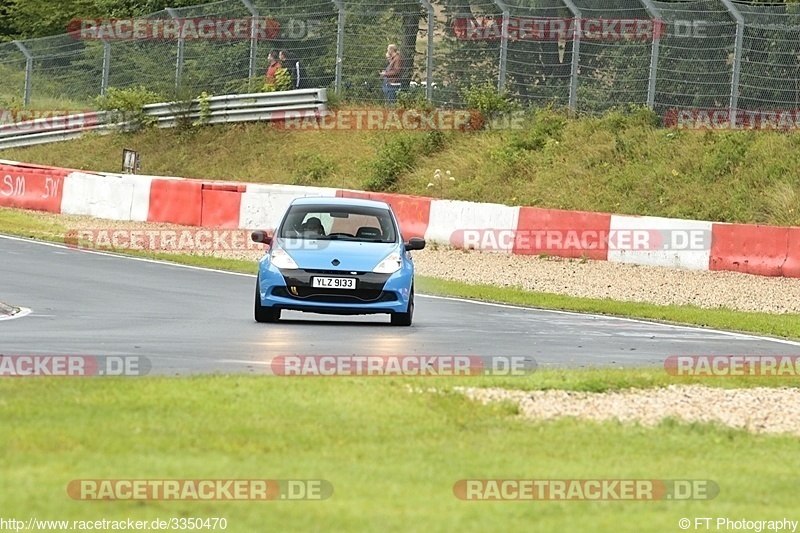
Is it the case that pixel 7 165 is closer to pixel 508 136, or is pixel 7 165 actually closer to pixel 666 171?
pixel 508 136

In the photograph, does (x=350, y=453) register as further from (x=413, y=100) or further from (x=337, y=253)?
(x=413, y=100)

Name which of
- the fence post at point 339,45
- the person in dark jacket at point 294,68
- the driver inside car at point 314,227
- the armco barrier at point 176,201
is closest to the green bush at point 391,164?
the fence post at point 339,45

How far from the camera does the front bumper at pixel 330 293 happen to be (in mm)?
16078

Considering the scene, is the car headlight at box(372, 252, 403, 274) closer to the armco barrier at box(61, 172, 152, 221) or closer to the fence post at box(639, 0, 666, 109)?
the fence post at box(639, 0, 666, 109)

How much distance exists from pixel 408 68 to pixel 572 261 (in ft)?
34.2

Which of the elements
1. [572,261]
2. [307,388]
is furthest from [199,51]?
[307,388]

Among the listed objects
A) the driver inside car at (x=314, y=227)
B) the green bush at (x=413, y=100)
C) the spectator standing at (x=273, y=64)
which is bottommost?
the driver inside car at (x=314, y=227)

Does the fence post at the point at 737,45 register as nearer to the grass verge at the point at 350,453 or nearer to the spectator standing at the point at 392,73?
the spectator standing at the point at 392,73

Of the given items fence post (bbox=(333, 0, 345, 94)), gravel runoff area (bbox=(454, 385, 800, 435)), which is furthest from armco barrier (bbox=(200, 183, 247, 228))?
gravel runoff area (bbox=(454, 385, 800, 435))

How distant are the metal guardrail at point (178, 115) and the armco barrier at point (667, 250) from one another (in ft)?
43.6

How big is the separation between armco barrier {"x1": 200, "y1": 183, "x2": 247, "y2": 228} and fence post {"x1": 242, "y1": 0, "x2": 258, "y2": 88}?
7.49 m

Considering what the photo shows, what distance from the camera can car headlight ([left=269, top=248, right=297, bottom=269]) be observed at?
16.2 meters

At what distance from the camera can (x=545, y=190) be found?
29.4 m

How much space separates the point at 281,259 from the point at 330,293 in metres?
0.65
